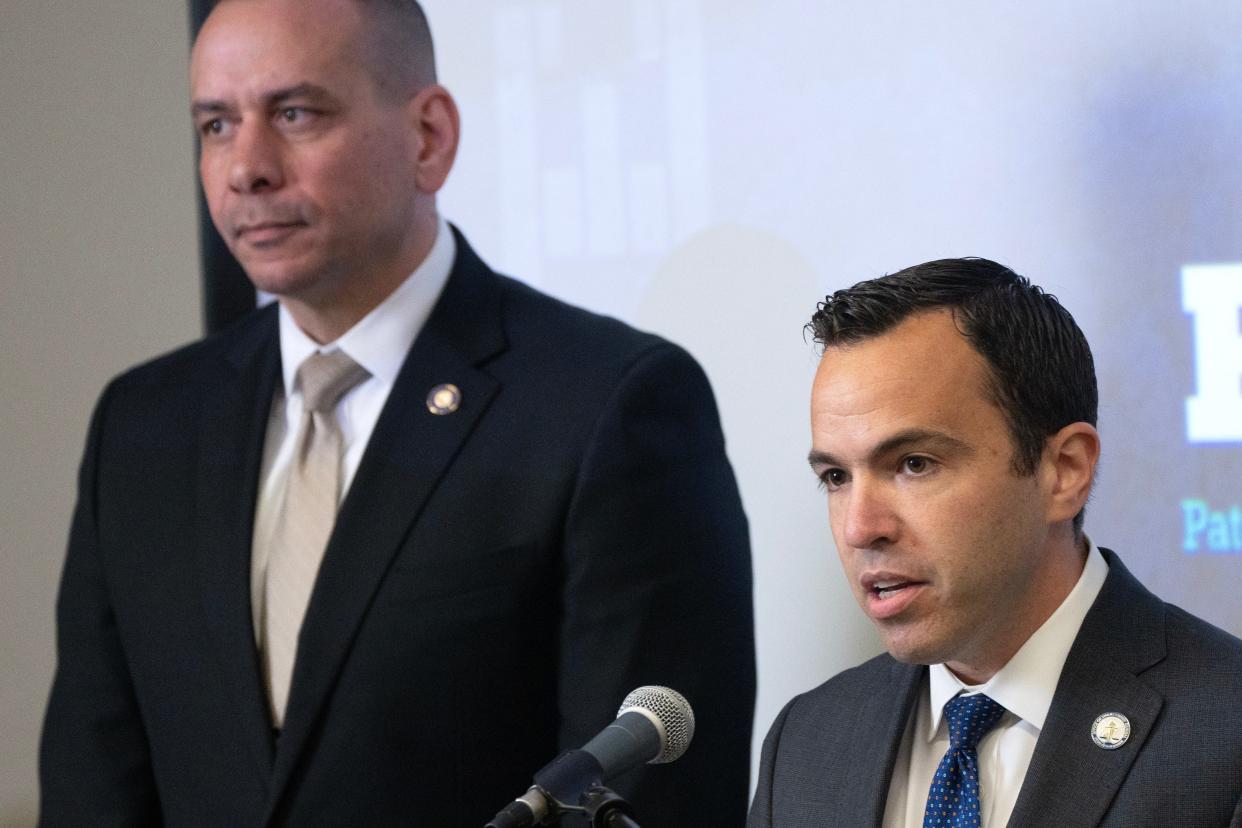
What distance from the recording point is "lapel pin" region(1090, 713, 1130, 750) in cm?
178

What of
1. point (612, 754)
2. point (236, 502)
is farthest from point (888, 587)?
point (236, 502)

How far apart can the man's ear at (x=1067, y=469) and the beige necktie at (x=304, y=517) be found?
1.19 metres

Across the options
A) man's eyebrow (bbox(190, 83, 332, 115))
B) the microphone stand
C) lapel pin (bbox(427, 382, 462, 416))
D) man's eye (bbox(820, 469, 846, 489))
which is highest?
man's eyebrow (bbox(190, 83, 332, 115))

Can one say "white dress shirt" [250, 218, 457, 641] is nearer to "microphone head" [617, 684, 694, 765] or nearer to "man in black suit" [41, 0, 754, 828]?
"man in black suit" [41, 0, 754, 828]

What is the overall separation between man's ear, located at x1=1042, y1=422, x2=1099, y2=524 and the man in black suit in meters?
0.80

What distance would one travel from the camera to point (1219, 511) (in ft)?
9.57

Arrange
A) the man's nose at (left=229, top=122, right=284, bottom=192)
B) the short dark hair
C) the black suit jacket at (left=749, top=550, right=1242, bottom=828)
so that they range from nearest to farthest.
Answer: the black suit jacket at (left=749, top=550, right=1242, bottom=828) → the short dark hair → the man's nose at (left=229, top=122, right=284, bottom=192)

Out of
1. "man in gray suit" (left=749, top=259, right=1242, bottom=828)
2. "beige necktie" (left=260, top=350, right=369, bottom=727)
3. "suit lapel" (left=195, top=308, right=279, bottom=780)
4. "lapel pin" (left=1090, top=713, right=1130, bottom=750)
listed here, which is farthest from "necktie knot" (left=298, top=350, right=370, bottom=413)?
"lapel pin" (left=1090, top=713, right=1130, bottom=750)

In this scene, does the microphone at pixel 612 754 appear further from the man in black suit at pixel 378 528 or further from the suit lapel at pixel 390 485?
the suit lapel at pixel 390 485

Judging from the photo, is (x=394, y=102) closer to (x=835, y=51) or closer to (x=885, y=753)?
(x=835, y=51)

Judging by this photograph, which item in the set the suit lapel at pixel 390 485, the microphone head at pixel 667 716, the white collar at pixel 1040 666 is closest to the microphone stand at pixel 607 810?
the microphone head at pixel 667 716

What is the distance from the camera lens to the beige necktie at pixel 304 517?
255 centimetres

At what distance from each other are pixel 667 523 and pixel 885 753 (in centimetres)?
68

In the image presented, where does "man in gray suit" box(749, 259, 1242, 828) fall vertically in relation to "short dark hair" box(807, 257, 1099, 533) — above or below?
below
